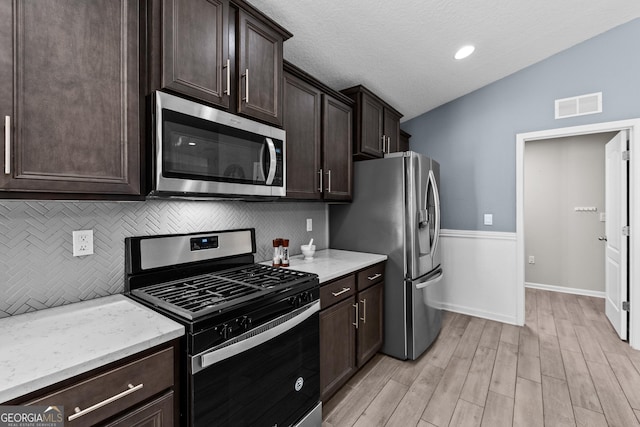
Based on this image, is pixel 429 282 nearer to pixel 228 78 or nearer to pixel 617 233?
pixel 617 233

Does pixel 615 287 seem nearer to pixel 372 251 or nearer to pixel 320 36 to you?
pixel 372 251

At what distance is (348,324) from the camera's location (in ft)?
7.06

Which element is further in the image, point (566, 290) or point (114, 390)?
point (566, 290)

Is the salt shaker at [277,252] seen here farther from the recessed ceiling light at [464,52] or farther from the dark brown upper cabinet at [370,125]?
the recessed ceiling light at [464,52]

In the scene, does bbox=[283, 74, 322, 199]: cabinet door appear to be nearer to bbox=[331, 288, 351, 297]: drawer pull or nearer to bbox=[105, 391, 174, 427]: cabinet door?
bbox=[331, 288, 351, 297]: drawer pull

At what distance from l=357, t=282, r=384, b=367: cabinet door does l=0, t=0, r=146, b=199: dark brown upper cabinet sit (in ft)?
5.78

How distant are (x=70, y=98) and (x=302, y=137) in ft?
4.58

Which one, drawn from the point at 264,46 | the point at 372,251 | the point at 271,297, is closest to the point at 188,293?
the point at 271,297

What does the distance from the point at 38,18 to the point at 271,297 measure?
135cm

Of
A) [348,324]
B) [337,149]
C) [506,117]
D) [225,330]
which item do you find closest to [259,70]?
[337,149]

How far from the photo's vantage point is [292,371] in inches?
60.2

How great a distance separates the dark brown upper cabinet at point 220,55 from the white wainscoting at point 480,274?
115 inches

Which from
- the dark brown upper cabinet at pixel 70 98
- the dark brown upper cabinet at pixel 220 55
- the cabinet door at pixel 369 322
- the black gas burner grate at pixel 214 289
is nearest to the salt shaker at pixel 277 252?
the black gas burner grate at pixel 214 289

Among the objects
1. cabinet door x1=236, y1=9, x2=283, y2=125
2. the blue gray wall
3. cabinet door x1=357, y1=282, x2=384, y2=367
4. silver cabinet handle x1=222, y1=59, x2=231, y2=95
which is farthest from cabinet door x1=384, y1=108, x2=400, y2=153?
silver cabinet handle x1=222, y1=59, x2=231, y2=95
